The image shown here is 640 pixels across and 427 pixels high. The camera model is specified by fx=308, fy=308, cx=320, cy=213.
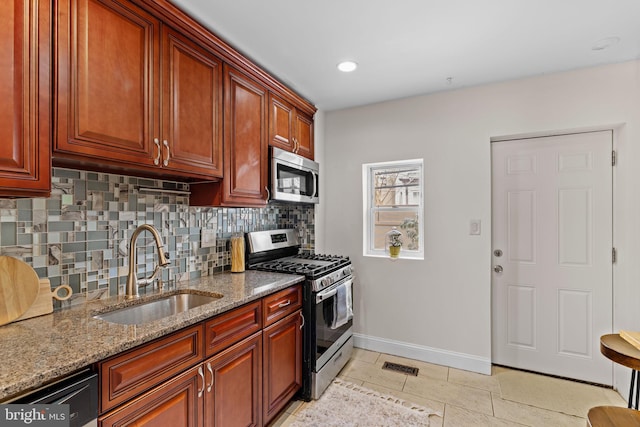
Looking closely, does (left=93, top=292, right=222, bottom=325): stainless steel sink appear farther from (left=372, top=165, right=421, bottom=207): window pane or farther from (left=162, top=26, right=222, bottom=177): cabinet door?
(left=372, top=165, right=421, bottom=207): window pane

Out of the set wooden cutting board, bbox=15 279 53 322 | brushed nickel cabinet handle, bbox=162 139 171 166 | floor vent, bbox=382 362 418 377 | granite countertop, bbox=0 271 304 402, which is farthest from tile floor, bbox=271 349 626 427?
brushed nickel cabinet handle, bbox=162 139 171 166

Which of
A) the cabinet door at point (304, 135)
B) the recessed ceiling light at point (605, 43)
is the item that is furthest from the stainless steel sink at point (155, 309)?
the recessed ceiling light at point (605, 43)

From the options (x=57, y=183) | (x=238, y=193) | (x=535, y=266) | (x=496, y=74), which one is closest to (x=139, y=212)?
(x=57, y=183)

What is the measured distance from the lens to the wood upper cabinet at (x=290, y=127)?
98.8 inches

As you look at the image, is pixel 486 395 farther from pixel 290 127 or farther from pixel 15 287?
pixel 15 287

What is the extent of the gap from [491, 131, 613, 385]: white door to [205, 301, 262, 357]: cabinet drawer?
2211 millimetres

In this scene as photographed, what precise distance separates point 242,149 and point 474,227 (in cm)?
209

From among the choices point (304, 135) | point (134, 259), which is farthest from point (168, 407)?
point (304, 135)

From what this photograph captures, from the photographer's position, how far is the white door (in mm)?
2457

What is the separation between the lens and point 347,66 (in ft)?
7.75

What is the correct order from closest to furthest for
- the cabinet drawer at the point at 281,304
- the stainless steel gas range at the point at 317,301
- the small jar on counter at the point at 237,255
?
1. the cabinet drawer at the point at 281,304
2. the stainless steel gas range at the point at 317,301
3. the small jar on counter at the point at 237,255

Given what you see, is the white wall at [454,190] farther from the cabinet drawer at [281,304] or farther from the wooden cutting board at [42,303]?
the wooden cutting board at [42,303]

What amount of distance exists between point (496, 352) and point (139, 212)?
10.3 feet

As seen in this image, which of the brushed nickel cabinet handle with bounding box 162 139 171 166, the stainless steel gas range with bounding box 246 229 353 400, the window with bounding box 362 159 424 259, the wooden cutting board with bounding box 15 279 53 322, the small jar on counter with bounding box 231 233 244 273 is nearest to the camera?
the wooden cutting board with bounding box 15 279 53 322
